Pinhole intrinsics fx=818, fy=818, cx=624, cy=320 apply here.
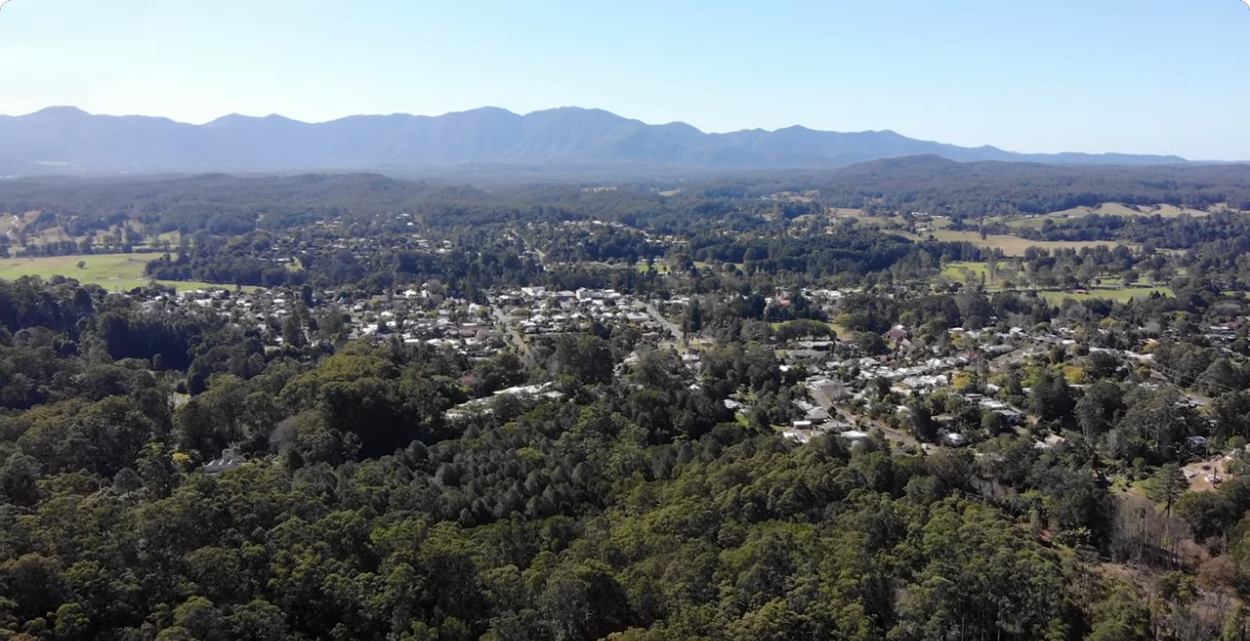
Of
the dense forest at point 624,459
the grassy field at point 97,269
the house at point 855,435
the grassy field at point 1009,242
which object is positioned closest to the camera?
the dense forest at point 624,459

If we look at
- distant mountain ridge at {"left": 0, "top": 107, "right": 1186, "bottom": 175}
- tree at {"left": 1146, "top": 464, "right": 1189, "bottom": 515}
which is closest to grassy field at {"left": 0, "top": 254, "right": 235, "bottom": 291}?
tree at {"left": 1146, "top": 464, "right": 1189, "bottom": 515}

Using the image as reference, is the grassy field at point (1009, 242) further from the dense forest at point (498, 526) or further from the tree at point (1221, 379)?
the dense forest at point (498, 526)

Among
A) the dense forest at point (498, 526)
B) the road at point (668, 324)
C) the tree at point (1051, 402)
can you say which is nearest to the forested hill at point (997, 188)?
the road at point (668, 324)

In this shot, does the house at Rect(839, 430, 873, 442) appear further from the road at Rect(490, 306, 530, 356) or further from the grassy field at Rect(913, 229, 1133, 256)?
the grassy field at Rect(913, 229, 1133, 256)

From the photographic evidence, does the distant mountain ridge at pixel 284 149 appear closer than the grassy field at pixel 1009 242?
No

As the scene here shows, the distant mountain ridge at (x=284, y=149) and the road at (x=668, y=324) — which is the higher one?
the distant mountain ridge at (x=284, y=149)

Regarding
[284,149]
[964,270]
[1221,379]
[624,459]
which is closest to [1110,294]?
[964,270]
